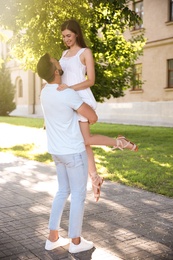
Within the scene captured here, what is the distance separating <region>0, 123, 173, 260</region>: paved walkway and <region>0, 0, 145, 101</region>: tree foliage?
4641 mm

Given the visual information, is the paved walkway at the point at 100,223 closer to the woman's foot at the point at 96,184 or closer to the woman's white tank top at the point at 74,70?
the woman's foot at the point at 96,184

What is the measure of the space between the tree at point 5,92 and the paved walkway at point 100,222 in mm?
33392

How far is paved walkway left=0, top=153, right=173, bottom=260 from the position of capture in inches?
173

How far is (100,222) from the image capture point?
5441mm

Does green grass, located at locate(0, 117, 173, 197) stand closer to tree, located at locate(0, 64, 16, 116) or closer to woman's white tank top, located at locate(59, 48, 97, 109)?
woman's white tank top, located at locate(59, 48, 97, 109)

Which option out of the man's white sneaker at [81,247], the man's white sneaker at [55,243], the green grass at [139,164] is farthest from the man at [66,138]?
the green grass at [139,164]

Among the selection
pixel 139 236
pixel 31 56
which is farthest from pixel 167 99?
pixel 139 236

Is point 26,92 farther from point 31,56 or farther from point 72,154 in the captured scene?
point 72,154

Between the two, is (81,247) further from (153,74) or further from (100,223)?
(153,74)

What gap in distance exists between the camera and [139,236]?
4.89 metres

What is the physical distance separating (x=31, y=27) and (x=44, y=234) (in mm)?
9150

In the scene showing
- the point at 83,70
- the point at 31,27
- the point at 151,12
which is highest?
the point at 151,12

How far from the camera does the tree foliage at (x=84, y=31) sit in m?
11.7

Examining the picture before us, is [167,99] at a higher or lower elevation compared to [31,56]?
lower
